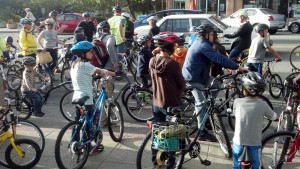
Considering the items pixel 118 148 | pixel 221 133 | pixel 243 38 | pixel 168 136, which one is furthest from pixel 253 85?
pixel 243 38

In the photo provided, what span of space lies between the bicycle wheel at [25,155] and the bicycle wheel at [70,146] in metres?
0.54

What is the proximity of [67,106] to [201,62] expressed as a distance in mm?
3041

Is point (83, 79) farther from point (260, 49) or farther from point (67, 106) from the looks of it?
point (260, 49)

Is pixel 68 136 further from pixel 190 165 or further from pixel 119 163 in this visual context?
pixel 190 165

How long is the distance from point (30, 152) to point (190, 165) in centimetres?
225

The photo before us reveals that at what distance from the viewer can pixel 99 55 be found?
24.5 ft

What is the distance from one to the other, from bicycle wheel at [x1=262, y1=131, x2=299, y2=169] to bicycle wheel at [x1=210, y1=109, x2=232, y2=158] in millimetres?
610

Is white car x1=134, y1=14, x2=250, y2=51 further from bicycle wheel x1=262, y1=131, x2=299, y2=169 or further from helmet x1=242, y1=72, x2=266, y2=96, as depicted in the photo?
helmet x1=242, y1=72, x2=266, y2=96

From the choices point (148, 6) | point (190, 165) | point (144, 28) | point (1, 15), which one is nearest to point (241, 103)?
point (190, 165)

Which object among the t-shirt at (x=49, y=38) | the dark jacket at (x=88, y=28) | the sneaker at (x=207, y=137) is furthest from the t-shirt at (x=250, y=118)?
the dark jacket at (x=88, y=28)

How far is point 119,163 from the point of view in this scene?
5.21 m

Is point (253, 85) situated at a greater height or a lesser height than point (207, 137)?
greater

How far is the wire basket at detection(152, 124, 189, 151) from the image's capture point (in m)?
4.12

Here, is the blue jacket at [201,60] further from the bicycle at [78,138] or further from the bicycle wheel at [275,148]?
the bicycle at [78,138]
